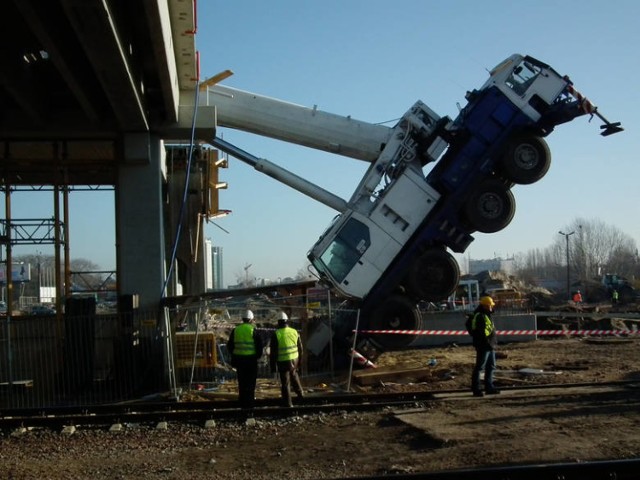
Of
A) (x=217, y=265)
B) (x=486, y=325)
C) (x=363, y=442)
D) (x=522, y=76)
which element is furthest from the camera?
(x=217, y=265)

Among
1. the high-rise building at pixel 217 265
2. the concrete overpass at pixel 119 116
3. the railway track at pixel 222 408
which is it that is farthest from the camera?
the high-rise building at pixel 217 265

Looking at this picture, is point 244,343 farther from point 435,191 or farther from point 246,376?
point 435,191

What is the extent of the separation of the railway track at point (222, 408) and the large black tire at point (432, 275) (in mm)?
3903

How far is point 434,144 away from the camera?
15.8 meters

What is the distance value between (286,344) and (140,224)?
19.5 feet

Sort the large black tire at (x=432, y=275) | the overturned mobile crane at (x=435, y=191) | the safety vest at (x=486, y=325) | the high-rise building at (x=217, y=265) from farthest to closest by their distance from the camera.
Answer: the high-rise building at (x=217, y=265)
the large black tire at (x=432, y=275)
the overturned mobile crane at (x=435, y=191)
the safety vest at (x=486, y=325)

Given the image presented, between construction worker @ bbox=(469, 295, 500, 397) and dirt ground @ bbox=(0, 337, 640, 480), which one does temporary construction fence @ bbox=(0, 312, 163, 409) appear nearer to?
dirt ground @ bbox=(0, 337, 640, 480)

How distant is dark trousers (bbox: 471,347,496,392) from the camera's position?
1198cm

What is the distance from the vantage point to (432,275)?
16.2 m

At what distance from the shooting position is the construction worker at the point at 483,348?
12.0m

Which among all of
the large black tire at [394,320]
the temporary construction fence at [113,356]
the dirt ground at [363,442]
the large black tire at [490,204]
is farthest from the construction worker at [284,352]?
the large black tire at [490,204]

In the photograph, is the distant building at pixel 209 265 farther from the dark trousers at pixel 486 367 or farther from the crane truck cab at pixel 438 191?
the dark trousers at pixel 486 367

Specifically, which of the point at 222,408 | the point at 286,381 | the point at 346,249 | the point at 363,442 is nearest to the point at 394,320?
the point at 346,249

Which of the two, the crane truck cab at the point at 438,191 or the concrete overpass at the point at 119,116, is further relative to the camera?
the crane truck cab at the point at 438,191
